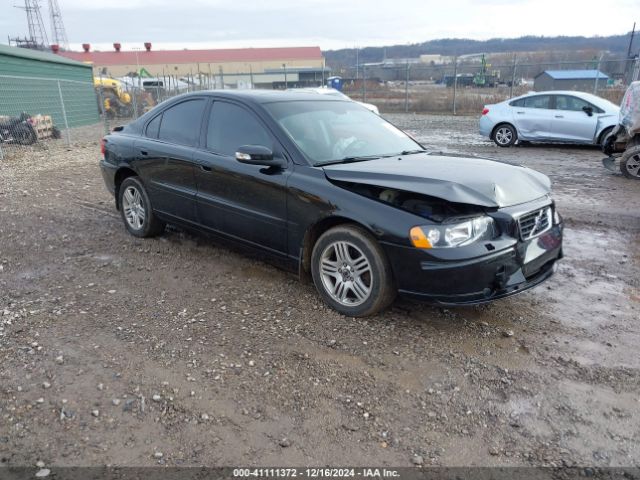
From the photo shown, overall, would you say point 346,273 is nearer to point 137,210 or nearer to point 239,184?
point 239,184

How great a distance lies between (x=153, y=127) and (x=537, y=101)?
10.7 meters

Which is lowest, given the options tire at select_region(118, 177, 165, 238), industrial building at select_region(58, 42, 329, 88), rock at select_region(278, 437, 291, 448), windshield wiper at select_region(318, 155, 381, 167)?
rock at select_region(278, 437, 291, 448)

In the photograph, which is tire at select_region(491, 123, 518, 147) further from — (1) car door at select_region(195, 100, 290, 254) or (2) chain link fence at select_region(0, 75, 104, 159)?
(2) chain link fence at select_region(0, 75, 104, 159)

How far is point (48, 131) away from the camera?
15570 millimetres

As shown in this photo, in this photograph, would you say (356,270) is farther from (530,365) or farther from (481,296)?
(530,365)

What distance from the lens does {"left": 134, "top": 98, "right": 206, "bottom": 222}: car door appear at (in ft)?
15.7

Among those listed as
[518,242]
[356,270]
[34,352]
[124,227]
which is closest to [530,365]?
[518,242]

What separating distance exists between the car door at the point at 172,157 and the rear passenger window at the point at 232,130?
22cm

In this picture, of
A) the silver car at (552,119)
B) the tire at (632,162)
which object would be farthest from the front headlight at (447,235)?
the silver car at (552,119)

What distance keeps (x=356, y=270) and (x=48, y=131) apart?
15256mm

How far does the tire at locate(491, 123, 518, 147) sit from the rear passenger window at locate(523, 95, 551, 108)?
2.21 ft

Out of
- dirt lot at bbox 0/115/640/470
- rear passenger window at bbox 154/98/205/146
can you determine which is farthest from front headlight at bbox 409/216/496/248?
rear passenger window at bbox 154/98/205/146

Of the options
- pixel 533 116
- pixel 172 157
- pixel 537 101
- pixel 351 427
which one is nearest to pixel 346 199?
pixel 351 427

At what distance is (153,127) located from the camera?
17.4ft
